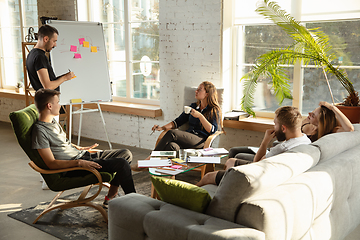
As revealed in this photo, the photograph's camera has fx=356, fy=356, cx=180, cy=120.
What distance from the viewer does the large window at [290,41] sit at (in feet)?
12.3

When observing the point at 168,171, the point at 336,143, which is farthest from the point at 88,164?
the point at 336,143

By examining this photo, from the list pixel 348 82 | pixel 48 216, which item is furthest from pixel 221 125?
pixel 48 216

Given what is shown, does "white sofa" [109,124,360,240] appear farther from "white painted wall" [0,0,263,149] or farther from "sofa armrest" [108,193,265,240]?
"white painted wall" [0,0,263,149]

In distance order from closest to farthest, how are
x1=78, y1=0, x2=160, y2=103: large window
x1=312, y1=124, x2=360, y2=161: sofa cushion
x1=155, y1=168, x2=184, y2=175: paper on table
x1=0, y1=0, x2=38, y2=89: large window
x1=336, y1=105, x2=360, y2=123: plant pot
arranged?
1. x1=312, y1=124, x2=360, y2=161: sofa cushion
2. x1=155, y1=168, x2=184, y2=175: paper on table
3. x1=336, y1=105, x2=360, y2=123: plant pot
4. x1=78, y1=0, x2=160, y2=103: large window
5. x1=0, y1=0, x2=38, y2=89: large window

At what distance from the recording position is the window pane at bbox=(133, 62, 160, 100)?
17.4ft

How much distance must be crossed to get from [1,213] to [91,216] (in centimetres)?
83

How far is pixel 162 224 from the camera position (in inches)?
68.5

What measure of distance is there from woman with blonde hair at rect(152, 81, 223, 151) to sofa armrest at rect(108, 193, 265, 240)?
1891mm

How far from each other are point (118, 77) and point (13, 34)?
10.2 feet

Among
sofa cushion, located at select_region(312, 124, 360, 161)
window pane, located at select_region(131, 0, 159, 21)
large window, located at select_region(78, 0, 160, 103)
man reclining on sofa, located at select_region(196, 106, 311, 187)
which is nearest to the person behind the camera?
sofa cushion, located at select_region(312, 124, 360, 161)

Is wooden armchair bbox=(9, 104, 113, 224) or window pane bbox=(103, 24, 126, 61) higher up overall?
window pane bbox=(103, 24, 126, 61)

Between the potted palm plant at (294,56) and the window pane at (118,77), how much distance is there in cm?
235

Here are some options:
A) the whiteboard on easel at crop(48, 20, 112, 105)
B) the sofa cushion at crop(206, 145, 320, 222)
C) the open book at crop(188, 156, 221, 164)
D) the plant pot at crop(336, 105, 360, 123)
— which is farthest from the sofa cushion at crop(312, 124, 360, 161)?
the whiteboard on easel at crop(48, 20, 112, 105)

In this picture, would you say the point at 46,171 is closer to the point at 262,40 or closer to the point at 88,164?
the point at 88,164
